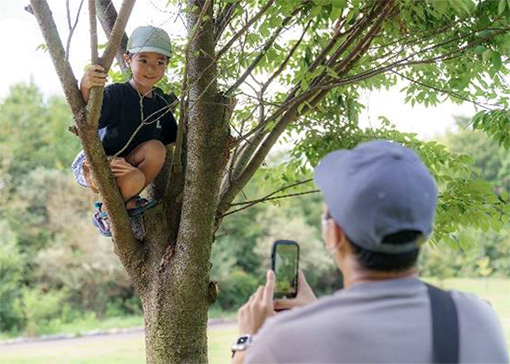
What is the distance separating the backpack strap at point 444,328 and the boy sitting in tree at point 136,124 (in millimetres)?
1537

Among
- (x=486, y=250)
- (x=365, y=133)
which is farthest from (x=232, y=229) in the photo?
(x=365, y=133)

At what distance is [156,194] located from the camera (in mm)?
2658

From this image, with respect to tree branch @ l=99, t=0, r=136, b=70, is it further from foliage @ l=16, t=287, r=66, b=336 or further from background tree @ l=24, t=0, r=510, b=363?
foliage @ l=16, t=287, r=66, b=336

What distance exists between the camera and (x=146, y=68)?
2.59 metres

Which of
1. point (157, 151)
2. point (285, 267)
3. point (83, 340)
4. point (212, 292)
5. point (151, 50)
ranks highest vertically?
point (151, 50)

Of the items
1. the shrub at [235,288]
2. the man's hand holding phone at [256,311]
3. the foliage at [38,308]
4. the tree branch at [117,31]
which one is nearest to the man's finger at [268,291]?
the man's hand holding phone at [256,311]

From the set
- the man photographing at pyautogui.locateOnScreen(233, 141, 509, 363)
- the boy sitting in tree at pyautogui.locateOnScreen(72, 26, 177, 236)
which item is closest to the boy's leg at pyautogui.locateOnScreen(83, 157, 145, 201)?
the boy sitting in tree at pyautogui.locateOnScreen(72, 26, 177, 236)

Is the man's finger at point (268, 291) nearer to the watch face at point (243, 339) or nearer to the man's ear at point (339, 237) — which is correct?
the watch face at point (243, 339)

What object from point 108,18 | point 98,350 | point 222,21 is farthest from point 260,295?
point 98,350

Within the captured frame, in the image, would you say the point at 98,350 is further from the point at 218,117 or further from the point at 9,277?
the point at 218,117

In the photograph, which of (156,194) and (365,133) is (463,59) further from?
(156,194)

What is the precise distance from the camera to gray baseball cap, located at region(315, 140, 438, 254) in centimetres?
97

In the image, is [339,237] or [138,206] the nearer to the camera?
[339,237]

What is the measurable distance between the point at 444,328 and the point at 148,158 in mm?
1666
